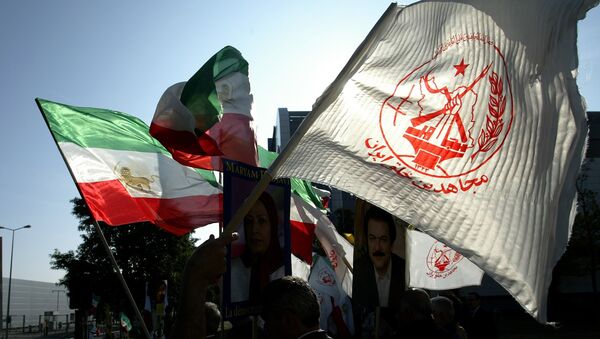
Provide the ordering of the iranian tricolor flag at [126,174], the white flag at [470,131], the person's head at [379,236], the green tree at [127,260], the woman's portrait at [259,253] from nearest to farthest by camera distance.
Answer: the white flag at [470,131]
the woman's portrait at [259,253]
the iranian tricolor flag at [126,174]
the person's head at [379,236]
the green tree at [127,260]

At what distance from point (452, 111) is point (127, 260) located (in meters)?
37.5

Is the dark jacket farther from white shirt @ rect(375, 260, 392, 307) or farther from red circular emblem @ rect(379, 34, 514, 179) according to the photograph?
red circular emblem @ rect(379, 34, 514, 179)

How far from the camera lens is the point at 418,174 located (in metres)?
3.00

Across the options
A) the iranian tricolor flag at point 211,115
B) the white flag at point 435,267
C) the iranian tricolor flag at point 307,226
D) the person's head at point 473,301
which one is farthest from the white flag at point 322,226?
the iranian tricolor flag at point 211,115

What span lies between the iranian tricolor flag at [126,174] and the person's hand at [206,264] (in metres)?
2.43

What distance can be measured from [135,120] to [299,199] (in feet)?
7.57

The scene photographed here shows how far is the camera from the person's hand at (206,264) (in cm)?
222

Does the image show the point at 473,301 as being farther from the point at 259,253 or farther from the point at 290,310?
the point at 290,310

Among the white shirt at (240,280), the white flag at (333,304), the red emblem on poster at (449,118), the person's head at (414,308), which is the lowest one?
the white flag at (333,304)

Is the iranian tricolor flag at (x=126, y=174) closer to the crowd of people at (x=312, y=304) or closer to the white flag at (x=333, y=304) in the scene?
the crowd of people at (x=312, y=304)

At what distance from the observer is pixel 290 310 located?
2.57 m

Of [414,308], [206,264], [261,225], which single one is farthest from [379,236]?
[206,264]

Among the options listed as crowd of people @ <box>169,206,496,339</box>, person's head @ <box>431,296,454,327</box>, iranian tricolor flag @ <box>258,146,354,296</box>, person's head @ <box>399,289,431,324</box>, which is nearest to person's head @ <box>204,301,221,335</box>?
crowd of people @ <box>169,206,496,339</box>

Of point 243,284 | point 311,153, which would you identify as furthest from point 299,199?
point 311,153
